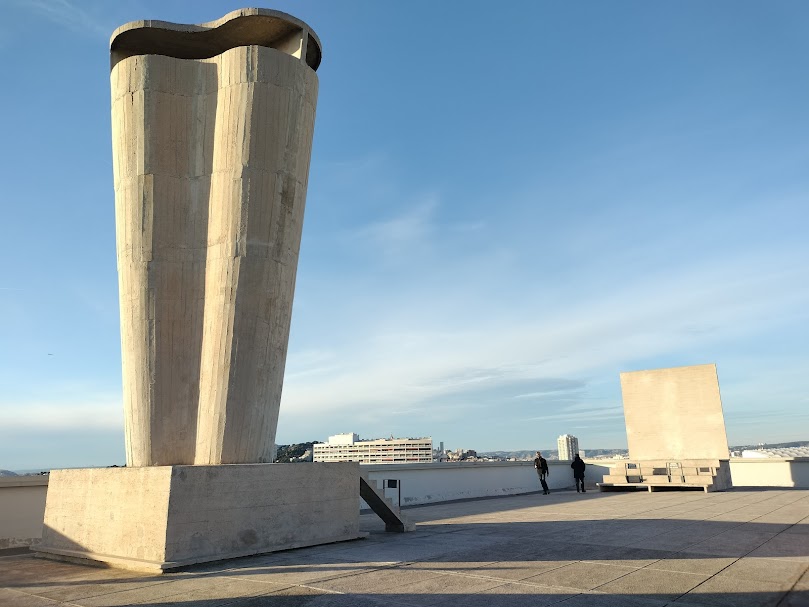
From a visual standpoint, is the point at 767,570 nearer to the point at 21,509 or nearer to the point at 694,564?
the point at 694,564

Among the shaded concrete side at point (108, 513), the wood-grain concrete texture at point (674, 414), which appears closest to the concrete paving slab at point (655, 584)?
the shaded concrete side at point (108, 513)

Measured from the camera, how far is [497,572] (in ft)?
25.8

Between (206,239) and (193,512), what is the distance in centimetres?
497

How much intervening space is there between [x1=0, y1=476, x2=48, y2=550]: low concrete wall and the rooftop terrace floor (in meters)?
1.79

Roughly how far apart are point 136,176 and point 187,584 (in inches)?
292

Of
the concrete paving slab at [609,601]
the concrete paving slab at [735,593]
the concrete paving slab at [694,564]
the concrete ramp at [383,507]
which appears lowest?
the concrete paving slab at [735,593]

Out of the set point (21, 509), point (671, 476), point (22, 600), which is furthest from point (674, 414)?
point (22, 600)

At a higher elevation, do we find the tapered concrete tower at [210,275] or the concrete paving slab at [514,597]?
the tapered concrete tower at [210,275]

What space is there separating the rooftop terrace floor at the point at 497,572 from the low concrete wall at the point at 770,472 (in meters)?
15.3

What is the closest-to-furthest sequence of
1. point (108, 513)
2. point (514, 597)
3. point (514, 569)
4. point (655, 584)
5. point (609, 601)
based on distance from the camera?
point (609, 601)
point (514, 597)
point (655, 584)
point (514, 569)
point (108, 513)

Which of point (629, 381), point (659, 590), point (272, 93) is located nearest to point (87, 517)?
point (272, 93)

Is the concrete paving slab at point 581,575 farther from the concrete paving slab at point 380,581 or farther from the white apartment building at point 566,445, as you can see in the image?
the white apartment building at point 566,445

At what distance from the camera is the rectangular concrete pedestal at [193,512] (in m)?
8.98

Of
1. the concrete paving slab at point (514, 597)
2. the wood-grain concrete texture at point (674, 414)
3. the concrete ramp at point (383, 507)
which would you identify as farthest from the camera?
the wood-grain concrete texture at point (674, 414)
